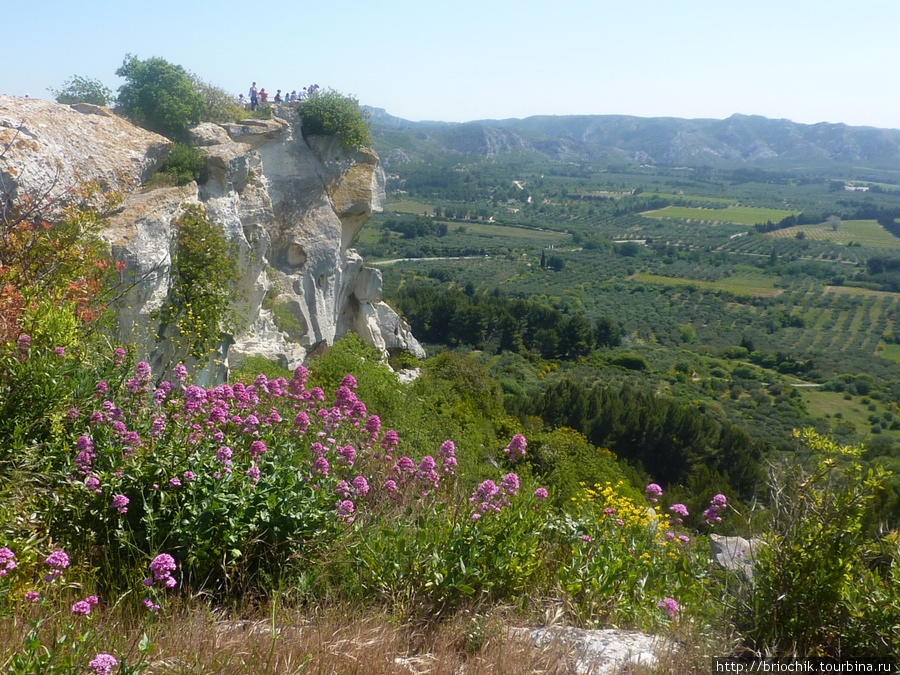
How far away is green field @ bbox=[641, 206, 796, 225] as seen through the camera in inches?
6294

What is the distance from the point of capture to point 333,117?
1958cm

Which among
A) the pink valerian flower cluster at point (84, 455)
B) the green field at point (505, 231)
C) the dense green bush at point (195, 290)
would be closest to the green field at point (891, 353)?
the green field at point (505, 231)

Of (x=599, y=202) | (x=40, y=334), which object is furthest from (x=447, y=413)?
(x=599, y=202)

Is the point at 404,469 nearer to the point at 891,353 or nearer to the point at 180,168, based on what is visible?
the point at 180,168

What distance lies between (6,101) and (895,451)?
4121 centimetres

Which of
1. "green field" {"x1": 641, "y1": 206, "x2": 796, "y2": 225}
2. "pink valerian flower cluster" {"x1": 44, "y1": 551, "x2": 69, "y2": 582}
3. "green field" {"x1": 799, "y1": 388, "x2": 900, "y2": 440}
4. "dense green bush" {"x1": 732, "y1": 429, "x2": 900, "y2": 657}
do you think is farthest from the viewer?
"green field" {"x1": 641, "y1": 206, "x2": 796, "y2": 225}

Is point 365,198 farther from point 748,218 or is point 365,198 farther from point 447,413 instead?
point 748,218

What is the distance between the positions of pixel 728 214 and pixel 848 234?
103 feet

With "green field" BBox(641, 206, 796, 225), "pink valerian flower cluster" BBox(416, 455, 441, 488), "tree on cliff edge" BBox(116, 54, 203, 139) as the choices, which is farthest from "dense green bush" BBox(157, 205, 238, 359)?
"green field" BBox(641, 206, 796, 225)

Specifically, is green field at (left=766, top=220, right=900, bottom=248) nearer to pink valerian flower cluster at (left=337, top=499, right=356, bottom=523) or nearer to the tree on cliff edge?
the tree on cliff edge

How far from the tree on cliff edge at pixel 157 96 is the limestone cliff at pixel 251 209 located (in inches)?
21.3

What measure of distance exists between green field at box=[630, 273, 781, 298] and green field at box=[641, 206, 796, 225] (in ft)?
194

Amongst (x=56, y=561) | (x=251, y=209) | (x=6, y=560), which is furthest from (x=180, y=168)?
(x=56, y=561)

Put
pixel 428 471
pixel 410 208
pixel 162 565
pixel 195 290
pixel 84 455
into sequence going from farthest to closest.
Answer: pixel 410 208 < pixel 195 290 < pixel 428 471 < pixel 84 455 < pixel 162 565
